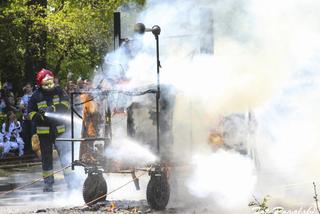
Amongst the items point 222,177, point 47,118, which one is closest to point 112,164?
point 222,177

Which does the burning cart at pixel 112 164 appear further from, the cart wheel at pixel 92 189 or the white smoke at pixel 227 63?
the white smoke at pixel 227 63

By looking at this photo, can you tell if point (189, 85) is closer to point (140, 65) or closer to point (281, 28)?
point (140, 65)

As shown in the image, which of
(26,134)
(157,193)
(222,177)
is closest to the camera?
(157,193)

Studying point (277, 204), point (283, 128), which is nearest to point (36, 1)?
point (283, 128)

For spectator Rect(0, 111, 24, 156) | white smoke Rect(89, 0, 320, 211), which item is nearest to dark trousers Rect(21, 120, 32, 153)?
spectator Rect(0, 111, 24, 156)

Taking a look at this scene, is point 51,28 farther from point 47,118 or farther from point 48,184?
point 48,184

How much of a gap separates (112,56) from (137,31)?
1174mm

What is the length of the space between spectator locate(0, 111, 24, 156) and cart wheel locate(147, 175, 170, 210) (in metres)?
8.84

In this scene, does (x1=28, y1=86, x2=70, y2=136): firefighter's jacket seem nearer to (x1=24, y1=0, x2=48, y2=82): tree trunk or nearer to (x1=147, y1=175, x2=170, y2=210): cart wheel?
(x1=147, y1=175, x2=170, y2=210): cart wheel

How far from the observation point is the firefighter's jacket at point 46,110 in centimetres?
1205

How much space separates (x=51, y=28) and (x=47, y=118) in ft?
27.7

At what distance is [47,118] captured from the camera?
1206 cm

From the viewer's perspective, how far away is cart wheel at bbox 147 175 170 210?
31.8 feet

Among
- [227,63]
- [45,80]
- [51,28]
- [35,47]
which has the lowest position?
[45,80]
